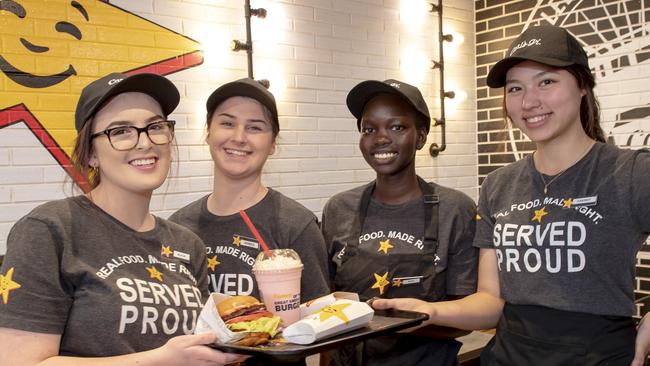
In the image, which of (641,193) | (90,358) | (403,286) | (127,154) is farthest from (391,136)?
(90,358)

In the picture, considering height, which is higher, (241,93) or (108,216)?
(241,93)

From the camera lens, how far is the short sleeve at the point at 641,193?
1.69 metres

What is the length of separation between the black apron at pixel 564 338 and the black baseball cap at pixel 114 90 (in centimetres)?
128

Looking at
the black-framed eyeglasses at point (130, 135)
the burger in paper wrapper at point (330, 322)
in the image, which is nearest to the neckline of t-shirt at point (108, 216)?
the black-framed eyeglasses at point (130, 135)

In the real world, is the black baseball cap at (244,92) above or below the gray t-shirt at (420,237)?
above

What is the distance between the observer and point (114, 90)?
5.33 ft

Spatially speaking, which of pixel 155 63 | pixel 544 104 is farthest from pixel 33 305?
pixel 155 63

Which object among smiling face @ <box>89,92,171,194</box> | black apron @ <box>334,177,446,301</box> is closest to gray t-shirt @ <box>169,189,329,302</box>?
black apron @ <box>334,177,446,301</box>

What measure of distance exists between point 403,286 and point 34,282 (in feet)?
3.81

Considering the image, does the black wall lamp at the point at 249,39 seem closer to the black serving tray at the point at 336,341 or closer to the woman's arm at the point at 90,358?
the black serving tray at the point at 336,341

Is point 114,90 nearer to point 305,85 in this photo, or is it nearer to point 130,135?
point 130,135

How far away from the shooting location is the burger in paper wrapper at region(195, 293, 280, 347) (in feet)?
4.94

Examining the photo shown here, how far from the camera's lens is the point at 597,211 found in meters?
1.76

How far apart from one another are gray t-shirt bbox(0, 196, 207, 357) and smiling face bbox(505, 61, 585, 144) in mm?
1150
